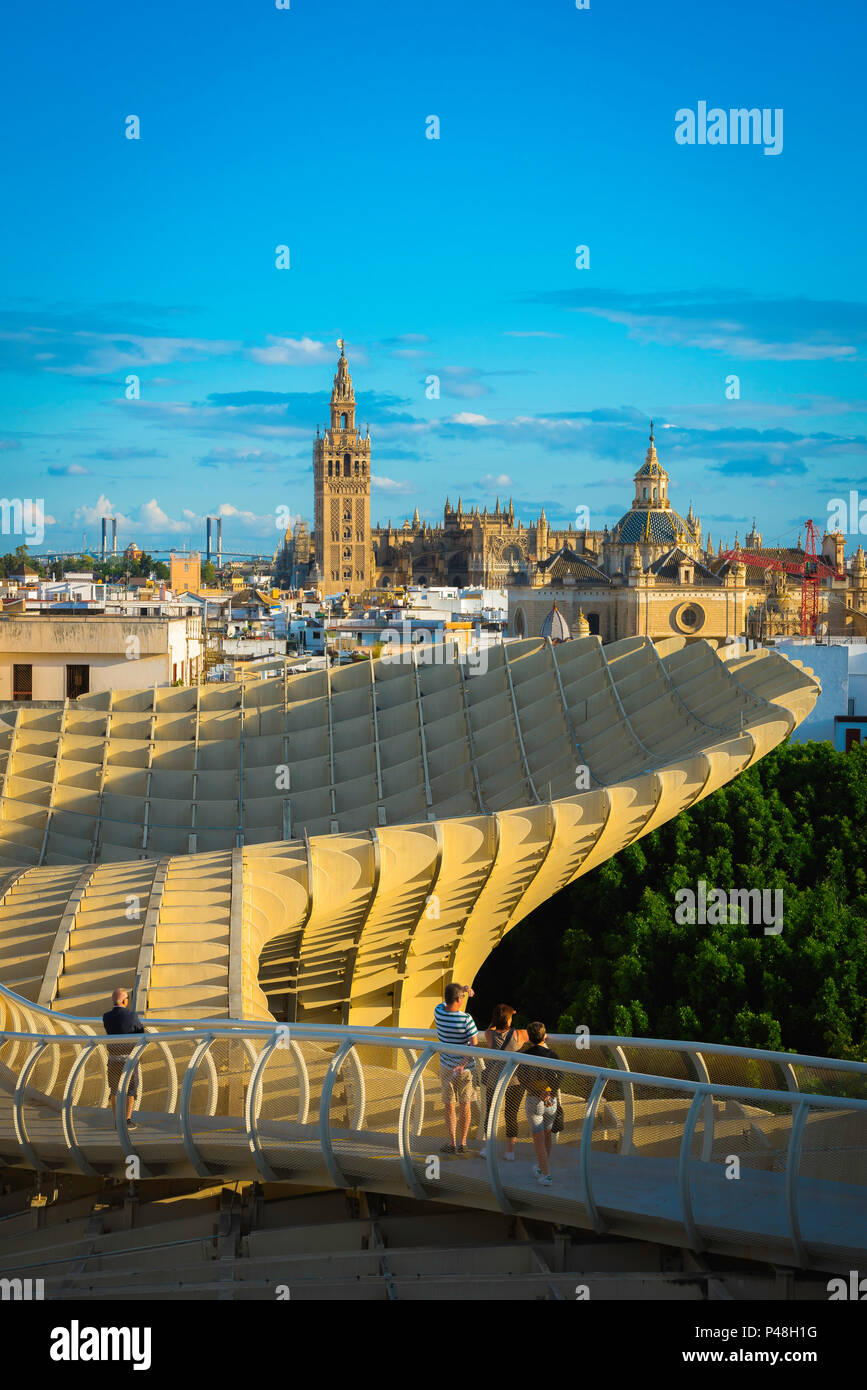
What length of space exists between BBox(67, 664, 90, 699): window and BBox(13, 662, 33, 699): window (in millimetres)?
1129

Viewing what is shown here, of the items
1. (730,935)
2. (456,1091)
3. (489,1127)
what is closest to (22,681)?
(730,935)

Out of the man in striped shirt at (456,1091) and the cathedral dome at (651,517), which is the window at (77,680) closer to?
the man in striped shirt at (456,1091)

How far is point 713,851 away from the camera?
1214 inches

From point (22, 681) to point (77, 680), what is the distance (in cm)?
162

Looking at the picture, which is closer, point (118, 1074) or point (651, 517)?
point (118, 1074)

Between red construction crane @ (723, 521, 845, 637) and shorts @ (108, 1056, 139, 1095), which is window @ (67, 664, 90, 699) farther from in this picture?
red construction crane @ (723, 521, 845, 637)

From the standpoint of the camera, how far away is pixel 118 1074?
380 inches

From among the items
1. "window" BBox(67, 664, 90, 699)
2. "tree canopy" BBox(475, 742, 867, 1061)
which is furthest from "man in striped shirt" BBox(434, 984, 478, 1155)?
"window" BBox(67, 664, 90, 699)

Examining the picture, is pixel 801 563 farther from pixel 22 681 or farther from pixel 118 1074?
pixel 118 1074

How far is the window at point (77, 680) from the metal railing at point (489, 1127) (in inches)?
1279
